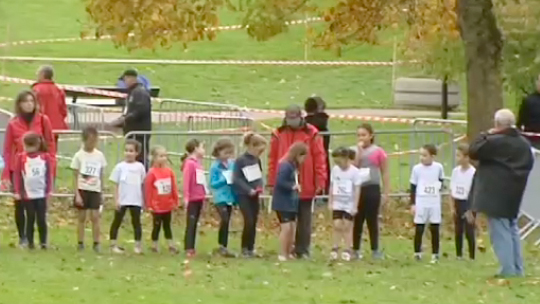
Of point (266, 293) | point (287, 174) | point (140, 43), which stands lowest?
point (266, 293)

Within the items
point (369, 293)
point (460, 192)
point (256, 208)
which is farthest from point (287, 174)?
point (369, 293)

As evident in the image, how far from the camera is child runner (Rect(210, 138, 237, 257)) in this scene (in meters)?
16.7

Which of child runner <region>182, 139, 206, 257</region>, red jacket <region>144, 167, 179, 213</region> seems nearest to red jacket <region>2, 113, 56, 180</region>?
red jacket <region>144, 167, 179, 213</region>

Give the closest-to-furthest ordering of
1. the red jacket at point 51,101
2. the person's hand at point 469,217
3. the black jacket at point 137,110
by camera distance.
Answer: the person's hand at point 469,217 < the red jacket at point 51,101 < the black jacket at point 137,110

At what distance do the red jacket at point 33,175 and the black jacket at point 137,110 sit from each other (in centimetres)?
431

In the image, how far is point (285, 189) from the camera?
16484 millimetres

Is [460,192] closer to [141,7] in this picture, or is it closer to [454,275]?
[454,275]

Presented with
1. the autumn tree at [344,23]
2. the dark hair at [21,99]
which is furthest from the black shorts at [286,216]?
the autumn tree at [344,23]

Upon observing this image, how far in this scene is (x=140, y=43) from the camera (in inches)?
792

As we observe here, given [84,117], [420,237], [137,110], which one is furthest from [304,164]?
[84,117]

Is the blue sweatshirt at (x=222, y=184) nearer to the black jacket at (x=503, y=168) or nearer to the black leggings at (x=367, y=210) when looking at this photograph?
the black leggings at (x=367, y=210)

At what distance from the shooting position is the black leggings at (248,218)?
16.7 metres

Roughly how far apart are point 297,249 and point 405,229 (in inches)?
148

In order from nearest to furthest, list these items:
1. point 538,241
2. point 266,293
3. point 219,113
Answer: point 266,293 < point 538,241 < point 219,113
